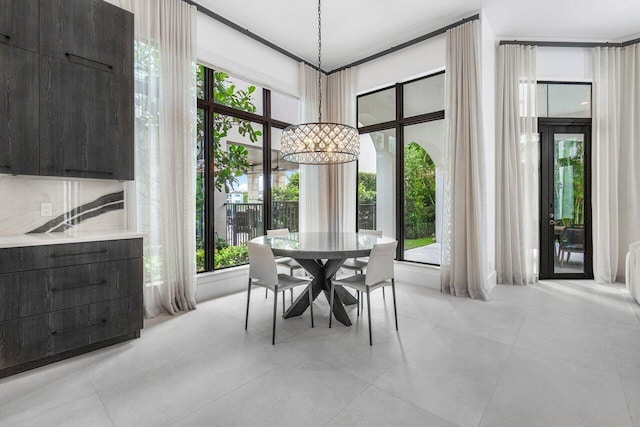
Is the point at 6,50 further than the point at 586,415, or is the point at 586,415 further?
the point at 6,50

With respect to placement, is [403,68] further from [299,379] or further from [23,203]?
[23,203]

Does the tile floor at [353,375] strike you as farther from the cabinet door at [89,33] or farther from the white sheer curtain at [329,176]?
the cabinet door at [89,33]

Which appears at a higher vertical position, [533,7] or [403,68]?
[533,7]

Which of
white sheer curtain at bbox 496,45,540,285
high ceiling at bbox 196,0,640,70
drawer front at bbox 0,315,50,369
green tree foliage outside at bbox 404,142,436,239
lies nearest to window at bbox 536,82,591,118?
white sheer curtain at bbox 496,45,540,285

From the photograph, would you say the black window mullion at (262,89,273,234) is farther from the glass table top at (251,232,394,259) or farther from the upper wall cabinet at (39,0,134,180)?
the upper wall cabinet at (39,0,134,180)

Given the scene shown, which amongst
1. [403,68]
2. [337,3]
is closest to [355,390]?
[337,3]

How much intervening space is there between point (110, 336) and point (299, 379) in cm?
158

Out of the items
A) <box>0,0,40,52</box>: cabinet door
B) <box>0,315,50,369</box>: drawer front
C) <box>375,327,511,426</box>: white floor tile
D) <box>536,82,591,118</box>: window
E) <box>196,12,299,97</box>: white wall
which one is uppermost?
<box>196,12,299,97</box>: white wall

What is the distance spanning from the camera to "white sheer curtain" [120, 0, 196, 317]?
2.98 metres

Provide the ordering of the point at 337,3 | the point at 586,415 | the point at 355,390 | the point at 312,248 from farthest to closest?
the point at 337,3
the point at 312,248
the point at 355,390
the point at 586,415

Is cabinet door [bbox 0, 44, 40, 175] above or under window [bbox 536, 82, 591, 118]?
under

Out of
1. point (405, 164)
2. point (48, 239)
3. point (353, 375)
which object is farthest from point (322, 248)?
point (405, 164)

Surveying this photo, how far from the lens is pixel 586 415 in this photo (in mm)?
1626

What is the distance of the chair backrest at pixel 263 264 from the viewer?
8.44 ft
